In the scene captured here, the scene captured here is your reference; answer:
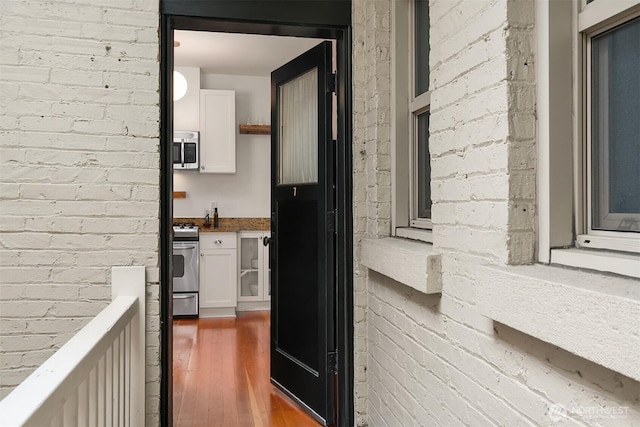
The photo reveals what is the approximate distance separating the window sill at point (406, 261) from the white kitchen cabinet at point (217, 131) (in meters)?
3.60

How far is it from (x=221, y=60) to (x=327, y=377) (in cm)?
398

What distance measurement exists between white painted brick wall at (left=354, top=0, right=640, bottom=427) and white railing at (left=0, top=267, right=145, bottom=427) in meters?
1.05

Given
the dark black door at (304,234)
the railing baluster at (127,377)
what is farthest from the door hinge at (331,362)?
the railing baluster at (127,377)

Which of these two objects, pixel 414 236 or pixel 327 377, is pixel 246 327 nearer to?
pixel 327 377

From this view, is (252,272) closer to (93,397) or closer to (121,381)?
(121,381)

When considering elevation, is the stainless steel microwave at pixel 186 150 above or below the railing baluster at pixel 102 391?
above

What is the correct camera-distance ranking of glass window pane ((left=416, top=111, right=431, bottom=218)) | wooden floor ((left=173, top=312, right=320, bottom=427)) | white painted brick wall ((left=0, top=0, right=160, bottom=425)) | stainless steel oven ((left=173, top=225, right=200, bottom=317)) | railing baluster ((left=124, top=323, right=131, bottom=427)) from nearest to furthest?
1. railing baluster ((left=124, top=323, right=131, bottom=427))
2. white painted brick wall ((left=0, top=0, right=160, bottom=425))
3. glass window pane ((left=416, top=111, right=431, bottom=218))
4. wooden floor ((left=173, top=312, right=320, bottom=427))
5. stainless steel oven ((left=173, top=225, right=200, bottom=317))

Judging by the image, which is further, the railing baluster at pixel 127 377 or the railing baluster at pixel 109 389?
the railing baluster at pixel 127 377

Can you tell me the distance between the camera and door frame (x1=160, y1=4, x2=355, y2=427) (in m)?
2.38

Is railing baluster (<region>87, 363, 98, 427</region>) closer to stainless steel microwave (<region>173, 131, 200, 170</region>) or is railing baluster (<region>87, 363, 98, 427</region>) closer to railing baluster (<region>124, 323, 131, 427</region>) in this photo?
railing baluster (<region>124, 323, 131, 427</region>)

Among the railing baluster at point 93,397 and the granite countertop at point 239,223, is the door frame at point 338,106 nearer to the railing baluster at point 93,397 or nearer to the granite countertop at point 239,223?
the railing baluster at point 93,397

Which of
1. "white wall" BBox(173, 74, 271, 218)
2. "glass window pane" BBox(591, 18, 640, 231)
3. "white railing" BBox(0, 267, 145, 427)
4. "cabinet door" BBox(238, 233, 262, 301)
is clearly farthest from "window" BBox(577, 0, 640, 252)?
"white wall" BBox(173, 74, 271, 218)

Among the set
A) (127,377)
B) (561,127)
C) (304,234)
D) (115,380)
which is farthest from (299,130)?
(561,127)

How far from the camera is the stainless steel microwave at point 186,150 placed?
5.55 metres
